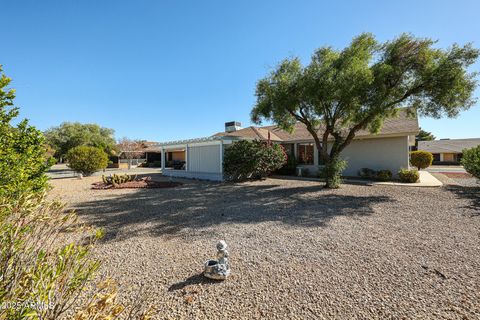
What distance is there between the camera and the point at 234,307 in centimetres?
273

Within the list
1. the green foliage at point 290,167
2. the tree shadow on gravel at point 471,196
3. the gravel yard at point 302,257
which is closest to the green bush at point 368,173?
the tree shadow on gravel at point 471,196

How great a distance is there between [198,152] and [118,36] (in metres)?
8.33

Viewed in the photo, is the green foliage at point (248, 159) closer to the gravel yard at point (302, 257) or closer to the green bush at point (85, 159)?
the gravel yard at point (302, 257)

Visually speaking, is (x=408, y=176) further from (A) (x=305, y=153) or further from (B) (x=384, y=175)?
(A) (x=305, y=153)

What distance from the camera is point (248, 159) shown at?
13.5m

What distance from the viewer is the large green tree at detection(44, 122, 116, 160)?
111 feet

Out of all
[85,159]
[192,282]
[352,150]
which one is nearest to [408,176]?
[352,150]

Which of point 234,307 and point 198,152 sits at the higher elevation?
point 198,152

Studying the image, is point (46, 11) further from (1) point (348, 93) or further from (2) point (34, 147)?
(1) point (348, 93)

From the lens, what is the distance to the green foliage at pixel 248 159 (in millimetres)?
13555

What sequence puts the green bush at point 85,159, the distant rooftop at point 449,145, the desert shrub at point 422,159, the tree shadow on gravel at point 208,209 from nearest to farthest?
the tree shadow on gravel at point 208,209 → the green bush at point 85,159 → the desert shrub at point 422,159 → the distant rooftop at point 449,145

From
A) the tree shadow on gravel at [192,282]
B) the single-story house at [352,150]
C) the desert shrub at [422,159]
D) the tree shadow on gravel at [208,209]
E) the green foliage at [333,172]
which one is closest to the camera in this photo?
the tree shadow on gravel at [192,282]

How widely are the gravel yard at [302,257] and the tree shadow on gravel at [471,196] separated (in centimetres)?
12

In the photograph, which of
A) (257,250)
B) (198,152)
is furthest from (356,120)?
(198,152)
